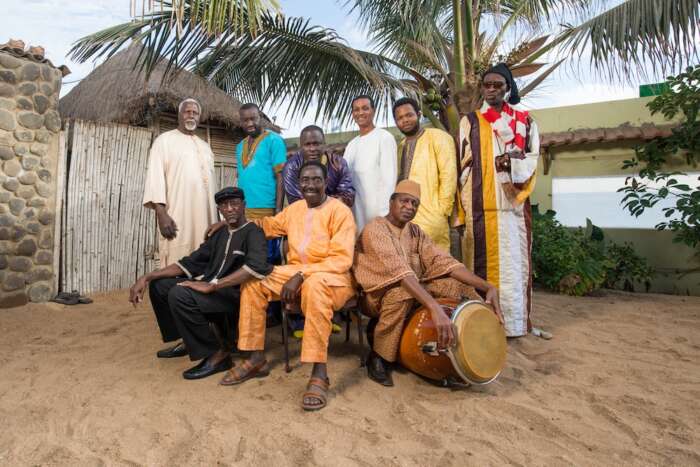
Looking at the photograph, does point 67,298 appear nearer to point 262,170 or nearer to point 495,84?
point 262,170

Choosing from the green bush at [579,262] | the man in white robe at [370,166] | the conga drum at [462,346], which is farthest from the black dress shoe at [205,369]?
the green bush at [579,262]

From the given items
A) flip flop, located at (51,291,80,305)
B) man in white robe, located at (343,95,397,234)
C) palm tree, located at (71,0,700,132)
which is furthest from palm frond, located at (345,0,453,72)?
flip flop, located at (51,291,80,305)

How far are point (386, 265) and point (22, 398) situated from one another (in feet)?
6.98

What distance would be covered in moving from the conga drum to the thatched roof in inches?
217

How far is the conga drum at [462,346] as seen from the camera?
2518 millimetres

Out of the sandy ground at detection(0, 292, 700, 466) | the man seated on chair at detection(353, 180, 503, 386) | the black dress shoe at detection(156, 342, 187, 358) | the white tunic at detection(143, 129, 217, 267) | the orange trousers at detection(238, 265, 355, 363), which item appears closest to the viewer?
the sandy ground at detection(0, 292, 700, 466)

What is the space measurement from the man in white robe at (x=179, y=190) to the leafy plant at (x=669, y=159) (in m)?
4.91

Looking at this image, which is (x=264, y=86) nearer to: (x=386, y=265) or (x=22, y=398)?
(x=386, y=265)

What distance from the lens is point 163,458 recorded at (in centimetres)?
204

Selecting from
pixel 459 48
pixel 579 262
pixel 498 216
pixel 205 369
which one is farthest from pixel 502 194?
pixel 579 262

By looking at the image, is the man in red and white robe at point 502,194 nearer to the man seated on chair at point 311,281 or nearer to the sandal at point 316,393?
the man seated on chair at point 311,281

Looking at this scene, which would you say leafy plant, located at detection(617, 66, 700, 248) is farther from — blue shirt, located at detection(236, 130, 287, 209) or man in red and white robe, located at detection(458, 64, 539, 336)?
blue shirt, located at detection(236, 130, 287, 209)

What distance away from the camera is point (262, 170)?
3.79m

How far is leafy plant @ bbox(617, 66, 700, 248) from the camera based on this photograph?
540 cm
